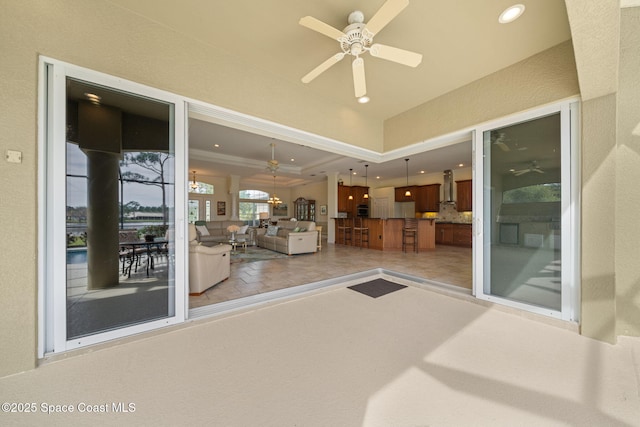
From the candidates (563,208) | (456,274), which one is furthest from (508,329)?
(456,274)

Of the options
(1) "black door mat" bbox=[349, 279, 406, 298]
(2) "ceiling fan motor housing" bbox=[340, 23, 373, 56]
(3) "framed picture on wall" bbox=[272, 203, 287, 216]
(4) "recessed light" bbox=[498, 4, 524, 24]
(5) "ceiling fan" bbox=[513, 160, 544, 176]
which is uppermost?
(4) "recessed light" bbox=[498, 4, 524, 24]

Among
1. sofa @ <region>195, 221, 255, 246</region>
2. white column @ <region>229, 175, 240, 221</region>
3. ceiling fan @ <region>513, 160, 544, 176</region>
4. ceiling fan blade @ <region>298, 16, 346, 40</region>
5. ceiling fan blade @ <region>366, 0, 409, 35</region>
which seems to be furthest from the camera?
white column @ <region>229, 175, 240, 221</region>

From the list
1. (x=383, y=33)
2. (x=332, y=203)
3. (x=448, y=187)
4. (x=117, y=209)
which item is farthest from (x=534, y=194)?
(x=332, y=203)

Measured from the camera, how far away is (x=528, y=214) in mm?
2764

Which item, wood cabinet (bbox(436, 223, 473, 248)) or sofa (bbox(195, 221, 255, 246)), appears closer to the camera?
wood cabinet (bbox(436, 223, 473, 248))

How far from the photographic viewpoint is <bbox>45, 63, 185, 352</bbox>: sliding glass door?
1.93 metres

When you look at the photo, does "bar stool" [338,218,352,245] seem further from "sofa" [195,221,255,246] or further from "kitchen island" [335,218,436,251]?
"sofa" [195,221,255,246]

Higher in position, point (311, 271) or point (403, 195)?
point (403, 195)

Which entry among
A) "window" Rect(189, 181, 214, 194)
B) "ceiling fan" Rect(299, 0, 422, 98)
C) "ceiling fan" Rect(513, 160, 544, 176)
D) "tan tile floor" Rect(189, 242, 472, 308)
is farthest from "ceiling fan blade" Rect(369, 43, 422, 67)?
"window" Rect(189, 181, 214, 194)

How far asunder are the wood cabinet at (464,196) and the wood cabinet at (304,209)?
6177 mm

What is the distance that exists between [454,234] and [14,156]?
9792 millimetres

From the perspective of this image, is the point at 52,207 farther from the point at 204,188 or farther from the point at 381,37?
the point at 204,188

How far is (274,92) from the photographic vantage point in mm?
3145

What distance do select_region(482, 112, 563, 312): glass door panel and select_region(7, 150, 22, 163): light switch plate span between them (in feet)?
15.4
